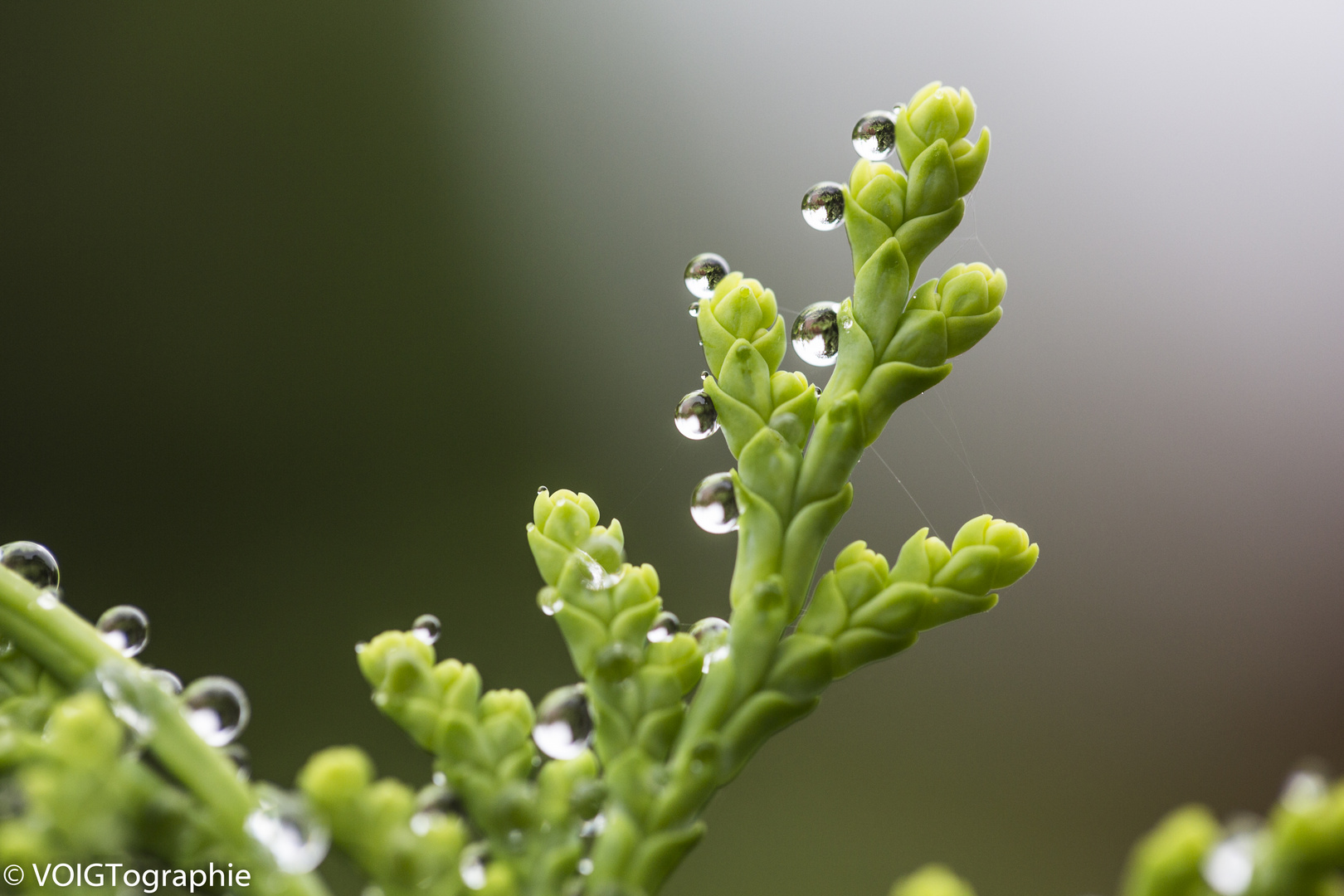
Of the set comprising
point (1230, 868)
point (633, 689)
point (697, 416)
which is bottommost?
point (1230, 868)

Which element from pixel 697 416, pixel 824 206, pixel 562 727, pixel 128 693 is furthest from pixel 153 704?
pixel 824 206

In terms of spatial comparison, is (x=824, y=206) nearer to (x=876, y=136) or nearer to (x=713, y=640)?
(x=876, y=136)

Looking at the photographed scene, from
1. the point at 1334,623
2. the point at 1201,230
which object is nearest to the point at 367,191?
the point at 1201,230

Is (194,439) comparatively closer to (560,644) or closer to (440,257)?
(440,257)

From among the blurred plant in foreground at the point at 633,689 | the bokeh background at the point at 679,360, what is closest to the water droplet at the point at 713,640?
the blurred plant in foreground at the point at 633,689

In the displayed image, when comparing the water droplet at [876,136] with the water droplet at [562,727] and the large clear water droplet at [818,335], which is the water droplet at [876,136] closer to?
the large clear water droplet at [818,335]

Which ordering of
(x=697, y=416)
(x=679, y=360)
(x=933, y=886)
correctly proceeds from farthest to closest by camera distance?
(x=679, y=360) → (x=697, y=416) → (x=933, y=886)
